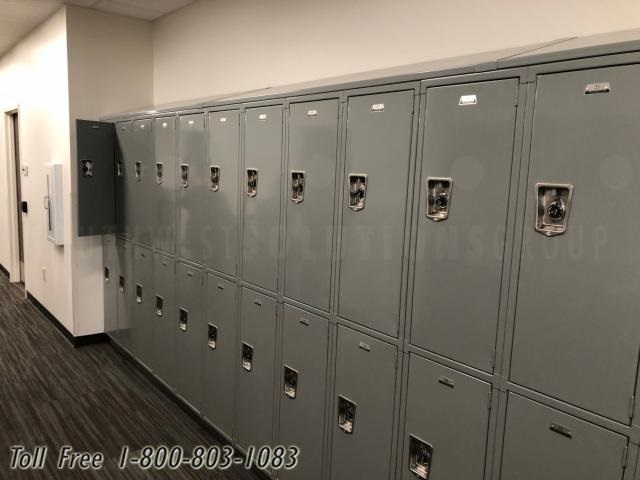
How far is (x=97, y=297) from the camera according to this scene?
4.97 metres

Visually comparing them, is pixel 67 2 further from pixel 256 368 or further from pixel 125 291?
pixel 256 368

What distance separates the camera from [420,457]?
1990 mm

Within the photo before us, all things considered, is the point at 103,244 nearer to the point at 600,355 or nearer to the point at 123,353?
the point at 123,353

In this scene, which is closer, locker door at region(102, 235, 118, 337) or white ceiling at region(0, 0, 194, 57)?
white ceiling at region(0, 0, 194, 57)

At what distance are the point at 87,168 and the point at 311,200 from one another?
3.01m

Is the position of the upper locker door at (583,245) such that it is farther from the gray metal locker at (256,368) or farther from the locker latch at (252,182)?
the locker latch at (252,182)

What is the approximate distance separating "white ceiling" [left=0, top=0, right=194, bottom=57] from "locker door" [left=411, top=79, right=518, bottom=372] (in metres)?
3.35

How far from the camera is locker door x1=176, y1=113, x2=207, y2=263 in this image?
3.31 metres

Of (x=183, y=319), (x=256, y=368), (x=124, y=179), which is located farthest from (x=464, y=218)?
(x=124, y=179)

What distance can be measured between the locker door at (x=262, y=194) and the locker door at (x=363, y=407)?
0.64m

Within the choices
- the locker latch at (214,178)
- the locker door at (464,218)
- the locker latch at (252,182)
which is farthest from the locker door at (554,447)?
the locker latch at (214,178)

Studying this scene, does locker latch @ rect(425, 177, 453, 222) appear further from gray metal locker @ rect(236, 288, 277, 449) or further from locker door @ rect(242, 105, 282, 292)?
gray metal locker @ rect(236, 288, 277, 449)

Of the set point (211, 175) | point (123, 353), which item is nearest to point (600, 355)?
point (211, 175)

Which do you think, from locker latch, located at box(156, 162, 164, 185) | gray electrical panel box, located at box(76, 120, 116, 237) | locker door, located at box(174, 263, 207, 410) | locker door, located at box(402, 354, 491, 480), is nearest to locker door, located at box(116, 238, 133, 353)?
gray electrical panel box, located at box(76, 120, 116, 237)
